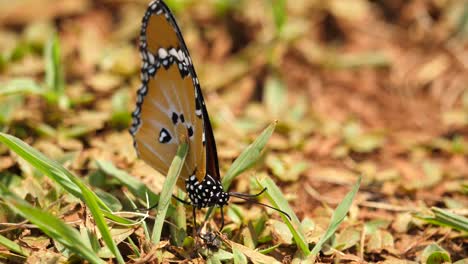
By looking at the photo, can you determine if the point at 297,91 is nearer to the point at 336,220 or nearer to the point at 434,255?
the point at 336,220

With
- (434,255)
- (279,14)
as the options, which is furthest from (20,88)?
(434,255)

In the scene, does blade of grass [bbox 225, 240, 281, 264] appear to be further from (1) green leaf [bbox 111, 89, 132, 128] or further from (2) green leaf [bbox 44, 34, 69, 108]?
(2) green leaf [bbox 44, 34, 69, 108]

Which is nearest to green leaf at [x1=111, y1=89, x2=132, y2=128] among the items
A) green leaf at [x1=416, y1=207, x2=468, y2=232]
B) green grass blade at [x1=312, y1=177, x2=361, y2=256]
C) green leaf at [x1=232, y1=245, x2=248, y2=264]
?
green leaf at [x1=232, y1=245, x2=248, y2=264]

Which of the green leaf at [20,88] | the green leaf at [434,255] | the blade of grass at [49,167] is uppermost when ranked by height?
the green leaf at [20,88]

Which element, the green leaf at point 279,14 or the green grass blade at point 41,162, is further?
the green leaf at point 279,14

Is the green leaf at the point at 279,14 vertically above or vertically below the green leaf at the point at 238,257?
above

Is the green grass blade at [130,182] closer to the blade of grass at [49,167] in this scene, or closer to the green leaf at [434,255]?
the blade of grass at [49,167]

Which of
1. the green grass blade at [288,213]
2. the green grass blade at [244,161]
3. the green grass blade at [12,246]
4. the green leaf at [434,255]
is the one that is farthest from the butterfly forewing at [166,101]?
the green leaf at [434,255]
